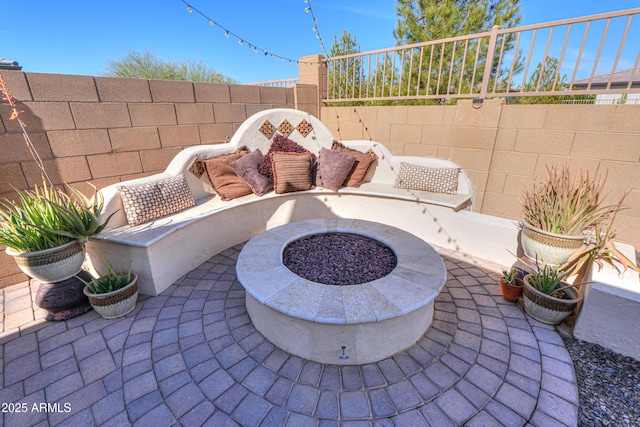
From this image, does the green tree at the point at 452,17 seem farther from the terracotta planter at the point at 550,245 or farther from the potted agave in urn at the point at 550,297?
the potted agave in urn at the point at 550,297

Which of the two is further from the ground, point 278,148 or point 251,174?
point 278,148

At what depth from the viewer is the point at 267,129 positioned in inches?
161

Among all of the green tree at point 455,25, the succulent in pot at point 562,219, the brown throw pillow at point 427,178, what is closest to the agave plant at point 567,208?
the succulent in pot at point 562,219

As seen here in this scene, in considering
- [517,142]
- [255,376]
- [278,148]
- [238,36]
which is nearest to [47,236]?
[255,376]

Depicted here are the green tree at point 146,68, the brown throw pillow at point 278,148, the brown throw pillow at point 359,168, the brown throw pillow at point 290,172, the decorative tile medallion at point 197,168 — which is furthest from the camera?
the green tree at point 146,68

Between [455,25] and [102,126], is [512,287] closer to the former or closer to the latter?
[102,126]

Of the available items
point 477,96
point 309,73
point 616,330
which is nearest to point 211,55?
point 309,73

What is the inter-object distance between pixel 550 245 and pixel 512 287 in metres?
0.53

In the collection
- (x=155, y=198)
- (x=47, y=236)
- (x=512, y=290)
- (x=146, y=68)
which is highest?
(x=146, y=68)

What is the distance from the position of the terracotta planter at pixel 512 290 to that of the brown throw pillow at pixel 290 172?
8.36ft

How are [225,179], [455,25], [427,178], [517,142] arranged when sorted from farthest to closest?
[455,25] → [427,178] → [225,179] → [517,142]

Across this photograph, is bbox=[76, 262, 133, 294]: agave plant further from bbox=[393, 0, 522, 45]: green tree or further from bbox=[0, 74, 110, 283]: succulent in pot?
bbox=[393, 0, 522, 45]: green tree

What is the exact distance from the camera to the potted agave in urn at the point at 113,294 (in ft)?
6.98

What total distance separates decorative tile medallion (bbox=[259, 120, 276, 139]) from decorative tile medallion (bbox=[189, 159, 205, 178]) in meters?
1.07
